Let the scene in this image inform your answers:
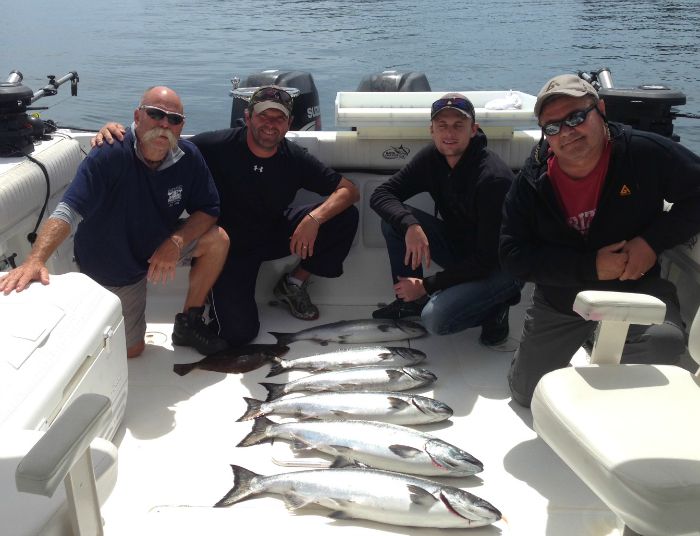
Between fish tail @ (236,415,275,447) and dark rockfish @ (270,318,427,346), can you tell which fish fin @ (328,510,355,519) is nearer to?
fish tail @ (236,415,275,447)

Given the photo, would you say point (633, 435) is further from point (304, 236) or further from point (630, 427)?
point (304, 236)

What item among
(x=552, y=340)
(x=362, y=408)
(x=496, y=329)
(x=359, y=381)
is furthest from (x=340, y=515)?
(x=496, y=329)

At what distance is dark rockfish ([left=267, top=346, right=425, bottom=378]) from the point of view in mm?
3600

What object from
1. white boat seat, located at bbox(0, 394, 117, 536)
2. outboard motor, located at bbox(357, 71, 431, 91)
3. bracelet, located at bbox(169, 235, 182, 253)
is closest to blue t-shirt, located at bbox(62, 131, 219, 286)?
bracelet, located at bbox(169, 235, 182, 253)

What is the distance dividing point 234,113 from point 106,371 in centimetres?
373

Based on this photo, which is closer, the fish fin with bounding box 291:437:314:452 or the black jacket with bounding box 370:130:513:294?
the fish fin with bounding box 291:437:314:452

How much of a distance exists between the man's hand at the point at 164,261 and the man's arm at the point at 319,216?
2.60 feet

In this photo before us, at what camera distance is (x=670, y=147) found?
2.97m

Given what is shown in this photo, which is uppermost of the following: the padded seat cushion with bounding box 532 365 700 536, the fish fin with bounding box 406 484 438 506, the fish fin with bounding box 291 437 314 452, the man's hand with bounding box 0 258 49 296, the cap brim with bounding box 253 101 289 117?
the cap brim with bounding box 253 101 289 117

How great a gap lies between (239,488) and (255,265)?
1.72m

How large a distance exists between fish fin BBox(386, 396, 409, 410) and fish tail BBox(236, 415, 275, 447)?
0.56 meters

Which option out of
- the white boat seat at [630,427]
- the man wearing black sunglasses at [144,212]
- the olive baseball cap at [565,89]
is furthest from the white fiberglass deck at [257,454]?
the olive baseball cap at [565,89]

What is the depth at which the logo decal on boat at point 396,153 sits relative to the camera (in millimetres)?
4371

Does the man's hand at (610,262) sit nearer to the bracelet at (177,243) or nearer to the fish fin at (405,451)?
the fish fin at (405,451)
